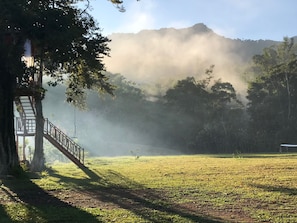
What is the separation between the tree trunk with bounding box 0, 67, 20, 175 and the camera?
1638cm

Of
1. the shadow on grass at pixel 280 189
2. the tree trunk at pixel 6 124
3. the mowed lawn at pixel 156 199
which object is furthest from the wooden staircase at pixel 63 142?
the shadow on grass at pixel 280 189

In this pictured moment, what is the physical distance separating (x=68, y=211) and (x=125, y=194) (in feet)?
9.93

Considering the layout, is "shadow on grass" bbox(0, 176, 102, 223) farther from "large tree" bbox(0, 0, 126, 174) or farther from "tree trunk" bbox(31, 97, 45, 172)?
"tree trunk" bbox(31, 97, 45, 172)

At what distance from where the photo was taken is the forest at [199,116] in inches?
2172

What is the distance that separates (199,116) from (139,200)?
48.9 meters

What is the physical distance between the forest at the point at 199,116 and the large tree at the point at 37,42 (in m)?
36.4

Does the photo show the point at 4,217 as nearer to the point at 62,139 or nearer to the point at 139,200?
the point at 139,200

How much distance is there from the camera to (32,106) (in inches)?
997

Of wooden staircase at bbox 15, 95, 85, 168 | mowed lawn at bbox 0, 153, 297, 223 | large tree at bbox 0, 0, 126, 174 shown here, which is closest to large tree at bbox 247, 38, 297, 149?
wooden staircase at bbox 15, 95, 85, 168

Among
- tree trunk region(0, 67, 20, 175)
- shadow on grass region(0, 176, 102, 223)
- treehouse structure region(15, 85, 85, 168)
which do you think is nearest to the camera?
shadow on grass region(0, 176, 102, 223)

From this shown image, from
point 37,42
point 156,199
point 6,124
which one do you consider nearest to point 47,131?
point 6,124

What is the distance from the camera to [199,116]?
198 feet

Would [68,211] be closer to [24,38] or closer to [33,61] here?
[24,38]

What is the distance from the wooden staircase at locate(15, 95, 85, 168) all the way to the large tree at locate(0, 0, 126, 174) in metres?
6.00
